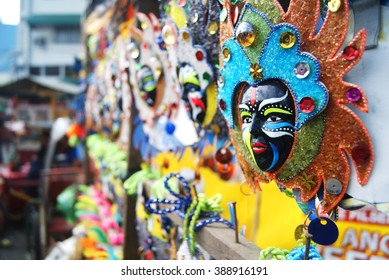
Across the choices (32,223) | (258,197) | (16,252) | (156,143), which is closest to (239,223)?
(258,197)

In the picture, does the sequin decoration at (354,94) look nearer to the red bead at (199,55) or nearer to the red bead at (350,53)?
the red bead at (350,53)

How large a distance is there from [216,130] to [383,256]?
0.58m

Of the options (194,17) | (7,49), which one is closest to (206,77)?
(194,17)

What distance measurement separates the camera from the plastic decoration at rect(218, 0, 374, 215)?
0.79m

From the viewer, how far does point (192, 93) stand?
1.37 meters

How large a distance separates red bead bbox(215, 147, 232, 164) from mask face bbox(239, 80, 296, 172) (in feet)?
0.83

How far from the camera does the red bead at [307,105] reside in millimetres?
832

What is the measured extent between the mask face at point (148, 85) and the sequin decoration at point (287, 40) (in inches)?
36.2

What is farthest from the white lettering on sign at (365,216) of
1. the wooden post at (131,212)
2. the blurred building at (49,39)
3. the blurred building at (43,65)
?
the blurred building at (49,39)

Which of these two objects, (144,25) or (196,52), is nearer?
(196,52)

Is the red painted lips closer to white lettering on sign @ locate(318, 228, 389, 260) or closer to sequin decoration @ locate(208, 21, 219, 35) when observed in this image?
white lettering on sign @ locate(318, 228, 389, 260)

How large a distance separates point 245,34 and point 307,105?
8.0 inches

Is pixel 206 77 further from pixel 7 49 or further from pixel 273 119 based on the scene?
pixel 7 49
